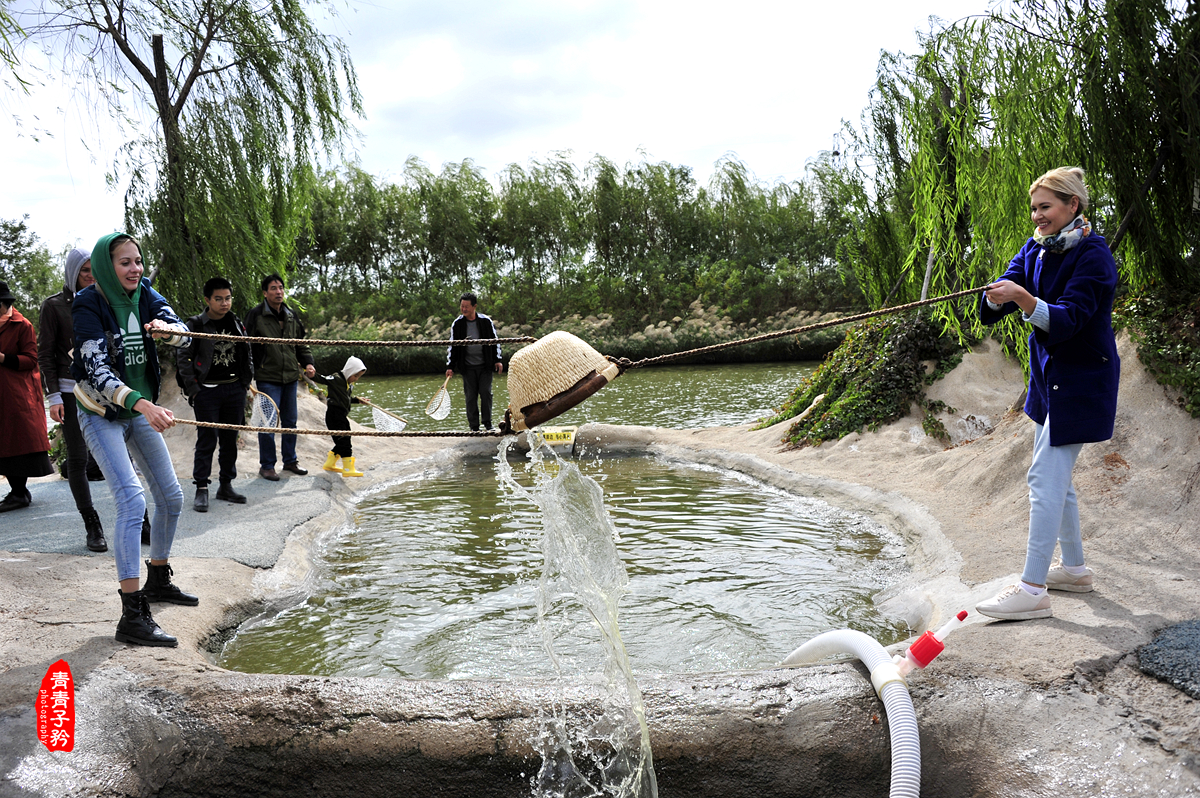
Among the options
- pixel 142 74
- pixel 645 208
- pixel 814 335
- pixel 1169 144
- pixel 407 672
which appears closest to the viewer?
pixel 407 672

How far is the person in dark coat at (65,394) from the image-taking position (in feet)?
17.6

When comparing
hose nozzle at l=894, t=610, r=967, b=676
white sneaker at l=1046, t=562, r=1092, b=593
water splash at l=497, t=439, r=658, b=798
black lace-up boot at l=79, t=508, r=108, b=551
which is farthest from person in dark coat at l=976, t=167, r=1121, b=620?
black lace-up boot at l=79, t=508, r=108, b=551

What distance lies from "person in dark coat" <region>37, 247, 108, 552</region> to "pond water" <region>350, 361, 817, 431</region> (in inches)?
252

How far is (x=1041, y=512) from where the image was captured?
3.46 meters

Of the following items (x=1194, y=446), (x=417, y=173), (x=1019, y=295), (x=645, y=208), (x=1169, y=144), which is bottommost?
(x=1194, y=446)

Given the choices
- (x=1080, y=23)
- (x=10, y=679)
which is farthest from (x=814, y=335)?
(x=10, y=679)

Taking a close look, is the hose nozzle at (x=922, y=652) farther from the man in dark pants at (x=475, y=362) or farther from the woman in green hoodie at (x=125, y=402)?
the man in dark pants at (x=475, y=362)

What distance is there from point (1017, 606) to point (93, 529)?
18.8 ft

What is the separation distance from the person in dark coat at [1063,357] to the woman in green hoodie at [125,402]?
13.0 feet

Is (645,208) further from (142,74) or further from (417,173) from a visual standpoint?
(142,74)

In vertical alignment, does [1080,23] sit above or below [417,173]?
below

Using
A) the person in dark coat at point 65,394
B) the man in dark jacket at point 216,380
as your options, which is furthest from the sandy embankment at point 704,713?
the man in dark jacket at point 216,380

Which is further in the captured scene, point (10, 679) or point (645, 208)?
point (645, 208)

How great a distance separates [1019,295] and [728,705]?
2.11 m
